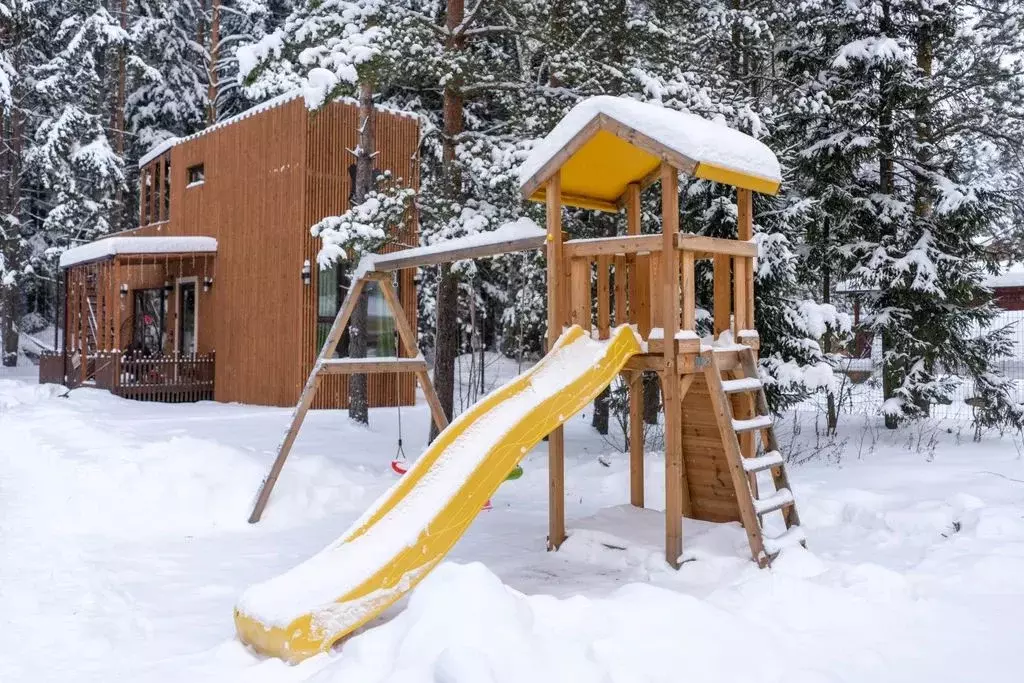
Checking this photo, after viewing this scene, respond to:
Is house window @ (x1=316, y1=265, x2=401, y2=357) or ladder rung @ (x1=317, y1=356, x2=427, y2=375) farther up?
house window @ (x1=316, y1=265, x2=401, y2=357)

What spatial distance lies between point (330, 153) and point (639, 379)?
1067cm

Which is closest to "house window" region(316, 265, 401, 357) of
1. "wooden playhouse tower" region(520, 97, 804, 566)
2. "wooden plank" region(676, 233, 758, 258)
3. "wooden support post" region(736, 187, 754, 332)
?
"wooden playhouse tower" region(520, 97, 804, 566)

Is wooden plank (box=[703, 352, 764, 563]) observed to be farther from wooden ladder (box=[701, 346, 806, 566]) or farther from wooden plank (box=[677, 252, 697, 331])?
wooden plank (box=[677, 252, 697, 331])

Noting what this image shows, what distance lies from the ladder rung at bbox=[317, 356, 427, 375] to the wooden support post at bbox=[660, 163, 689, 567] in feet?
7.83

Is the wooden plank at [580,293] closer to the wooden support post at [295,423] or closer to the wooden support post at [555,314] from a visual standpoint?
the wooden support post at [555,314]

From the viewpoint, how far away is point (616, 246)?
591 cm

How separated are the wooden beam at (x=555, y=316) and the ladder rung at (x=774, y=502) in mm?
1396

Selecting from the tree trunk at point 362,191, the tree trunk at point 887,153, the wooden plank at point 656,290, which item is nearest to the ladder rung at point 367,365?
the wooden plank at point 656,290

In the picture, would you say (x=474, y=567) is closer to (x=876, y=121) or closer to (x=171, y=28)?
(x=876, y=121)

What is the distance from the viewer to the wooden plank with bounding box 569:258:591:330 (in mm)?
6098

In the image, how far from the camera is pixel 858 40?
37.7ft

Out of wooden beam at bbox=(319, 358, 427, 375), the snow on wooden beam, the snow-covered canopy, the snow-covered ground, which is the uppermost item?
the snow-covered canopy

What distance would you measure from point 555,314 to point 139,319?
1757 cm

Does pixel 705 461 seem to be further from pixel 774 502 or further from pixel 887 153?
pixel 887 153
